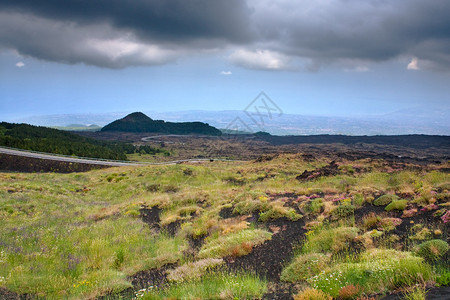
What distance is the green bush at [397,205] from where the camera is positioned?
1070 cm

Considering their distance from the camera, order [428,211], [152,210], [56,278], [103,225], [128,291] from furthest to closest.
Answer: [152,210], [103,225], [428,211], [56,278], [128,291]

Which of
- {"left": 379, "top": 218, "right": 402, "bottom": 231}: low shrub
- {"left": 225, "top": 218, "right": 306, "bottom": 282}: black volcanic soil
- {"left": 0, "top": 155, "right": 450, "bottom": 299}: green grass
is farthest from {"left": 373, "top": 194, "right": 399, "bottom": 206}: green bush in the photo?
{"left": 225, "top": 218, "right": 306, "bottom": 282}: black volcanic soil

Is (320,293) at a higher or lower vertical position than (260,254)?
higher

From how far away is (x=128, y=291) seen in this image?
21.9 ft

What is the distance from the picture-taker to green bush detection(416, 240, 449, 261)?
245 inches

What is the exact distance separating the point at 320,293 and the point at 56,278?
676 centimetres

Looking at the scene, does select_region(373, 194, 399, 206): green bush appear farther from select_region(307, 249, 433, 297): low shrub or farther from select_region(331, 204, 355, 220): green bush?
select_region(307, 249, 433, 297): low shrub

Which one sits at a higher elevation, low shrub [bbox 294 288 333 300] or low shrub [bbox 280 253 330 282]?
low shrub [bbox 294 288 333 300]

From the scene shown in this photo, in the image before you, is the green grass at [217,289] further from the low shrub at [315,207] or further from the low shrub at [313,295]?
the low shrub at [315,207]

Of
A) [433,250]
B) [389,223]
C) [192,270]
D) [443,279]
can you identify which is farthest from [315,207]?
[443,279]

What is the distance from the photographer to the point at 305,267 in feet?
21.8

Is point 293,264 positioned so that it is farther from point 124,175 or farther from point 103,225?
point 124,175

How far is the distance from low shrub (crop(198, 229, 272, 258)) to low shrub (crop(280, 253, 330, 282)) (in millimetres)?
1862

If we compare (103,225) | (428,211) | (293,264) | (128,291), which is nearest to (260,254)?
(293,264)
